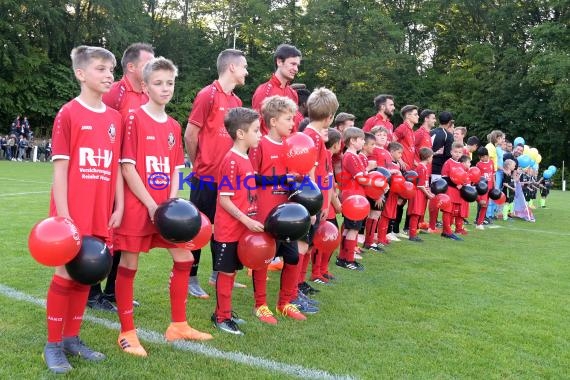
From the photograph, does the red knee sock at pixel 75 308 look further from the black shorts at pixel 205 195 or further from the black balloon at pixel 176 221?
the black shorts at pixel 205 195

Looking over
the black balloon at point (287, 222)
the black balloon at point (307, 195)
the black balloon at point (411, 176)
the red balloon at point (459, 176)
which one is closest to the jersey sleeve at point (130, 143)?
the black balloon at point (287, 222)

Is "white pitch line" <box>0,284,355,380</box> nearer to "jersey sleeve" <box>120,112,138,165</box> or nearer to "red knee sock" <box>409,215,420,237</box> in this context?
"jersey sleeve" <box>120,112,138,165</box>

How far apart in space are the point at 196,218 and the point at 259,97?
97.3 inches

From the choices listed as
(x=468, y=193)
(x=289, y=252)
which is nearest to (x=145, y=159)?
Result: (x=289, y=252)

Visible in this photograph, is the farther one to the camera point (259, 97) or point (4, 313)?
point (259, 97)

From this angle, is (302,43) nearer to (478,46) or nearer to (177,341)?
(478,46)

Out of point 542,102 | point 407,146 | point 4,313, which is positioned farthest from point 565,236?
point 542,102

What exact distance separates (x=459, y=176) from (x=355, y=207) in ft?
15.8

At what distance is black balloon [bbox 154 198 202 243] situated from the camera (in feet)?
11.7

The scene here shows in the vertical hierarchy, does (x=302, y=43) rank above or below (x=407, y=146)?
above

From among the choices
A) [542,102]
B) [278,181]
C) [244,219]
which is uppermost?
[542,102]

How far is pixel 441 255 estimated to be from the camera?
826cm

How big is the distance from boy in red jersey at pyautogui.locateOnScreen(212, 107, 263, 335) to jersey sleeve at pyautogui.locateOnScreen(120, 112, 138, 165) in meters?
0.78

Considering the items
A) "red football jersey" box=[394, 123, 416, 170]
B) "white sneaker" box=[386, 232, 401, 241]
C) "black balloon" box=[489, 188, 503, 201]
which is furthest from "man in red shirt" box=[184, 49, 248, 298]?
"black balloon" box=[489, 188, 503, 201]
